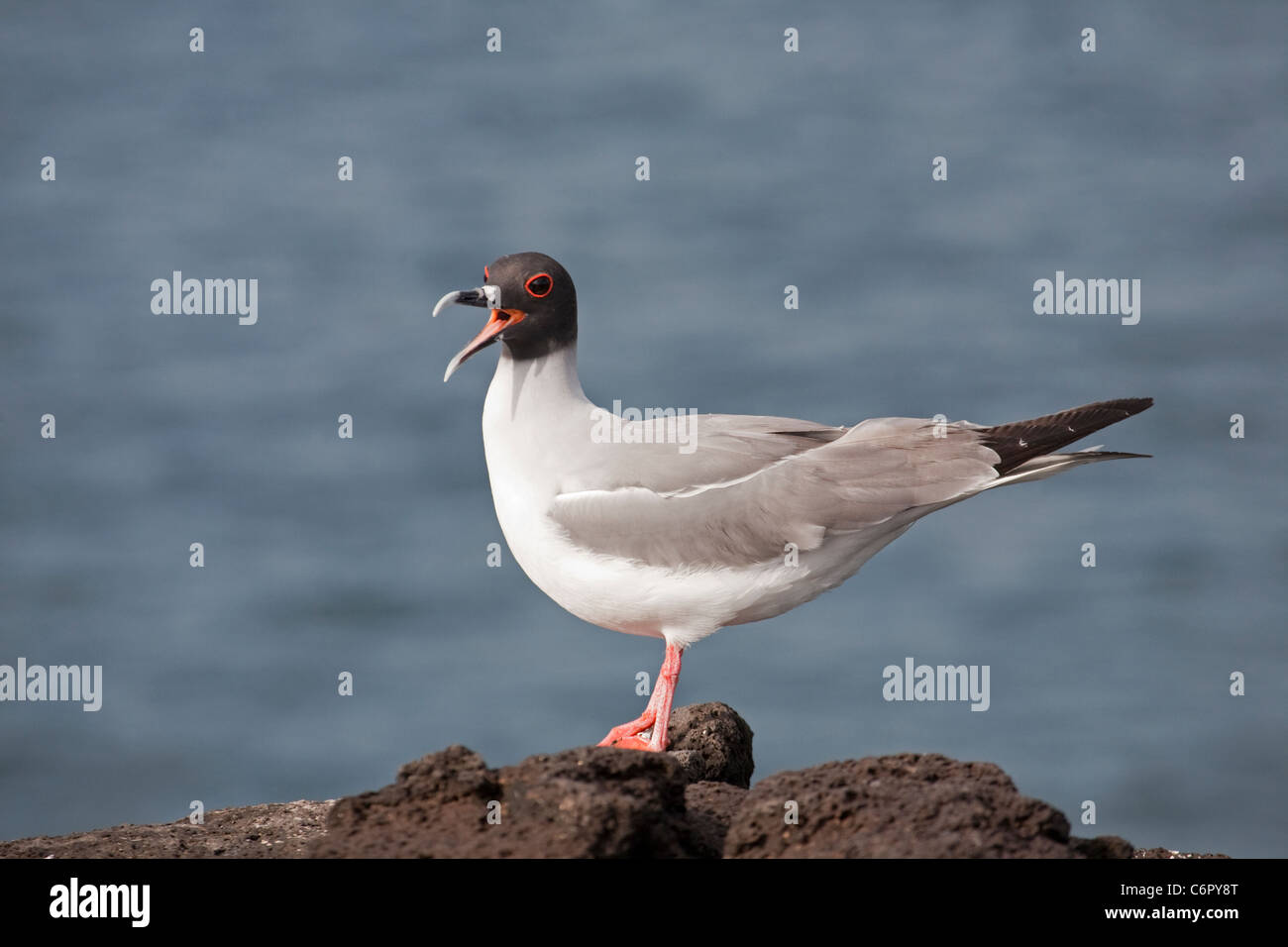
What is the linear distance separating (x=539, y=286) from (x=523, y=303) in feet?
0.48

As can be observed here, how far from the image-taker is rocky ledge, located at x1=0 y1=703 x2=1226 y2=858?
6.78 m

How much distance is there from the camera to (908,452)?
1011 centimetres

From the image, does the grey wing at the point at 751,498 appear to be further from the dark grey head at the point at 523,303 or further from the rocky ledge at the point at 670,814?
the rocky ledge at the point at 670,814

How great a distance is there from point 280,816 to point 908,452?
15.1 ft

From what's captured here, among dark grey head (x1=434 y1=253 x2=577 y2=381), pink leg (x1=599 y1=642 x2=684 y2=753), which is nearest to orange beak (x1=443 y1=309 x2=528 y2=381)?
dark grey head (x1=434 y1=253 x2=577 y2=381)

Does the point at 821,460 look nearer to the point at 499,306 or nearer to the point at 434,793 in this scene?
the point at 499,306

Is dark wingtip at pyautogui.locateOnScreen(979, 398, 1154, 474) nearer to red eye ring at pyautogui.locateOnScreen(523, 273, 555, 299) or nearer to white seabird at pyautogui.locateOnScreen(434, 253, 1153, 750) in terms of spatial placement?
white seabird at pyautogui.locateOnScreen(434, 253, 1153, 750)

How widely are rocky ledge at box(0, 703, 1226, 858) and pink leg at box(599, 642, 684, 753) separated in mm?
1767

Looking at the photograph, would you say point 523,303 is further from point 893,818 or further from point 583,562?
point 893,818

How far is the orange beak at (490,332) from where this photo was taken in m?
9.82

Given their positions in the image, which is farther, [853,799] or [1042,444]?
[1042,444]

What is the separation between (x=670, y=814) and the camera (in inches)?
293

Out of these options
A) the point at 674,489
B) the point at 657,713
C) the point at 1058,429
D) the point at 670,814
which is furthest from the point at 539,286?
the point at 670,814
